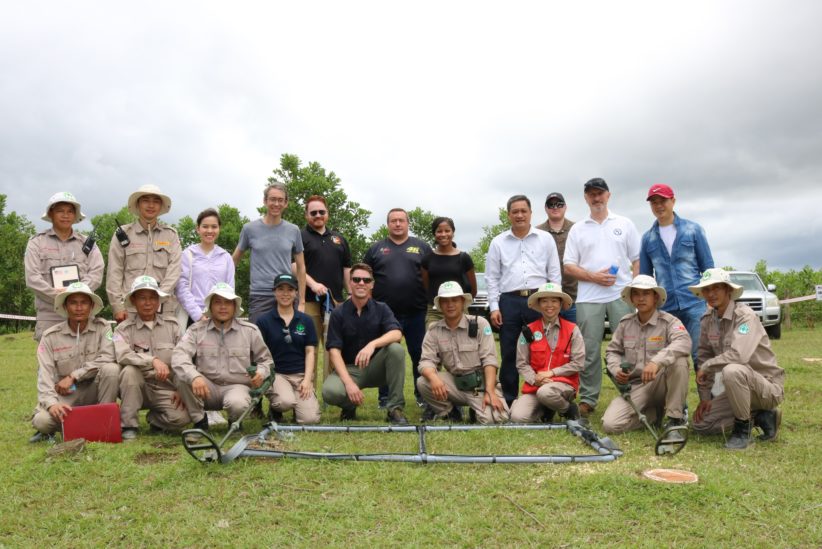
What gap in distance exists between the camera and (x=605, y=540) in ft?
10.9

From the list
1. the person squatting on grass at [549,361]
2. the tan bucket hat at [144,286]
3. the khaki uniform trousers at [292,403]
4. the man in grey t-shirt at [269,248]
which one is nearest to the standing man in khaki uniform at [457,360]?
the person squatting on grass at [549,361]

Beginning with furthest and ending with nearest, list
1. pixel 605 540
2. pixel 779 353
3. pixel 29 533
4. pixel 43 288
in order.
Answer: pixel 779 353 < pixel 43 288 < pixel 29 533 < pixel 605 540

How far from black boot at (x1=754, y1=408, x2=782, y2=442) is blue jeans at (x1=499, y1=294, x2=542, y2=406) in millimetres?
2171

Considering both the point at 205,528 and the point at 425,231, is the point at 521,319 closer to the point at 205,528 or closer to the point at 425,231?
the point at 205,528

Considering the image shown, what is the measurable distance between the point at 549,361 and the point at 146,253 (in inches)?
159

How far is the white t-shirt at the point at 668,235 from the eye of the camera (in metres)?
6.10

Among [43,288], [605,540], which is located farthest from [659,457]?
[43,288]

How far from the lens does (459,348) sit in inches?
247

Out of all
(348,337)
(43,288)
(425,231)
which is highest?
(425,231)

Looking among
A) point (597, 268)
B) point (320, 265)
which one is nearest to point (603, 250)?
point (597, 268)

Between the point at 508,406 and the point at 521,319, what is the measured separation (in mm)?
926

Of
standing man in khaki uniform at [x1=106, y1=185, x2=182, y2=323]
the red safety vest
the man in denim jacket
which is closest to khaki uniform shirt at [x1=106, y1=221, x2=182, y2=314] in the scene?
standing man in khaki uniform at [x1=106, y1=185, x2=182, y2=323]

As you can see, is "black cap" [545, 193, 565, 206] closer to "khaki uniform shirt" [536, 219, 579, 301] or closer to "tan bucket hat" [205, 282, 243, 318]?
"khaki uniform shirt" [536, 219, 579, 301]

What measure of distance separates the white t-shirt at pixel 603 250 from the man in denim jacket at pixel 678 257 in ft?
1.01
